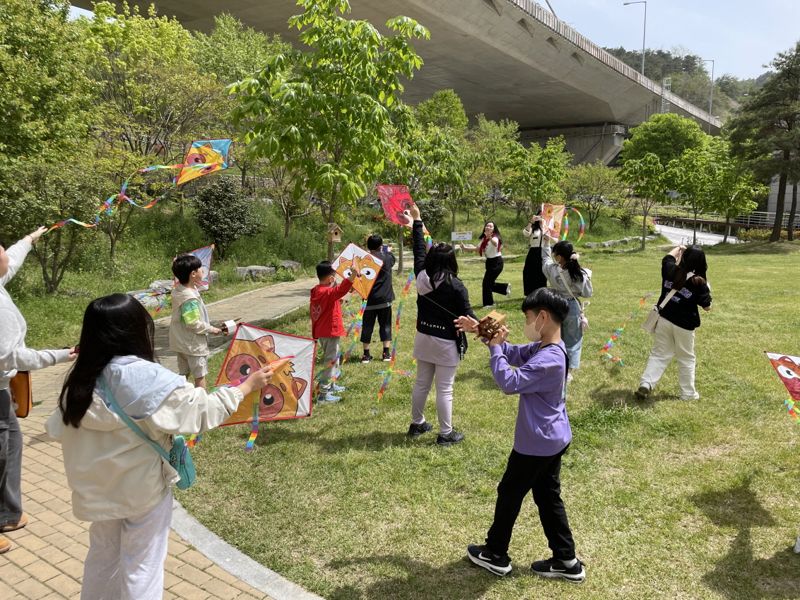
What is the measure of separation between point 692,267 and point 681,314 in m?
0.54

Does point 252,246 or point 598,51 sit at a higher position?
point 598,51

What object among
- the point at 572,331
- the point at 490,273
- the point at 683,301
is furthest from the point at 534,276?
the point at 683,301

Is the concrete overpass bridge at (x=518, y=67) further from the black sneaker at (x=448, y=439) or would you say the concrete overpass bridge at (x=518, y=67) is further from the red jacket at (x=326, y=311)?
the black sneaker at (x=448, y=439)

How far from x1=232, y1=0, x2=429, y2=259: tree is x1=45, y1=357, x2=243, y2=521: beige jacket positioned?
6.15 metres

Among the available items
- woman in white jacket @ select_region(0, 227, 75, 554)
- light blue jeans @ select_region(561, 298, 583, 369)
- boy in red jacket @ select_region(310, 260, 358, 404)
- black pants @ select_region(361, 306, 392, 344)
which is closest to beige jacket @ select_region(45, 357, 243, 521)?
woman in white jacket @ select_region(0, 227, 75, 554)

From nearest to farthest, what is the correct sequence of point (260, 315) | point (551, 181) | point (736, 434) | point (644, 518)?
point (644, 518), point (736, 434), point (260, 315), point (551, 181)

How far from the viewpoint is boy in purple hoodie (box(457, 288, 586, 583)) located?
10.8ft

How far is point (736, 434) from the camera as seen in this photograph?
5.65m

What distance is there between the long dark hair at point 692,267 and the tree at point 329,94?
4.72m

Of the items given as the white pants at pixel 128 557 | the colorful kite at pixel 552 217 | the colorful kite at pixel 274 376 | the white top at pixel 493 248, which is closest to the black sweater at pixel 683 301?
the colorful kite at pixel 552 217

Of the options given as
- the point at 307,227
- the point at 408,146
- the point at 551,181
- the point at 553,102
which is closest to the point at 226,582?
the point at 408,146

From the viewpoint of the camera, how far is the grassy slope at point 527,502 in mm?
3676

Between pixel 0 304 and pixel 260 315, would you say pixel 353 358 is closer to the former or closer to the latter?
pixel 260 315

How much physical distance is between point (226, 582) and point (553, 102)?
53.4 meters
